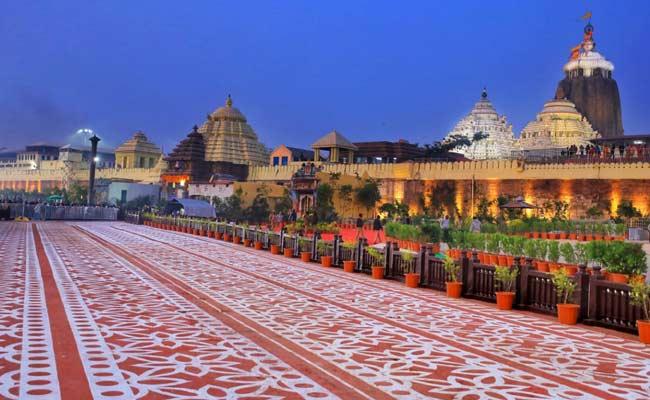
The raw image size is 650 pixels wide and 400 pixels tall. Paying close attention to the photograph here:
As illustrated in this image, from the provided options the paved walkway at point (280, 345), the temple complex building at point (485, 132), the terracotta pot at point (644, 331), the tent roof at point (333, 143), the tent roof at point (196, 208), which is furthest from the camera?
the temple complex building at point (485, 132)

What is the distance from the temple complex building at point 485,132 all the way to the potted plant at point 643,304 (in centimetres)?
4854

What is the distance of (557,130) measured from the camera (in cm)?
5047

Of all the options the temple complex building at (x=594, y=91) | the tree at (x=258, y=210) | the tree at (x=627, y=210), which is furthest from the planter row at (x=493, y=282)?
the temple complex building at (x=594, y=91)

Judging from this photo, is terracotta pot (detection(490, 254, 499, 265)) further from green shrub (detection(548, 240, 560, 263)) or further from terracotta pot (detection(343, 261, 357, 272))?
terracotta pot (detection(343, 261, 357, 272))

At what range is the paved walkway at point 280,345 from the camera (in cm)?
467

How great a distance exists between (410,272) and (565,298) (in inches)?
150

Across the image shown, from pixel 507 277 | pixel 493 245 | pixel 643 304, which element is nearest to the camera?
pixel 643 304

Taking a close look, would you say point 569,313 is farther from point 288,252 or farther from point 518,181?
point 518,181

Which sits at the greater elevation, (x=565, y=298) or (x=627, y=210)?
(x=627, y=210)

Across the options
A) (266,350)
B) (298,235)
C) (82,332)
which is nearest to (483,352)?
(266,350)

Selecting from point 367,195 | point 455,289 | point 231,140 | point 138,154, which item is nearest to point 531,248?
point 455,289

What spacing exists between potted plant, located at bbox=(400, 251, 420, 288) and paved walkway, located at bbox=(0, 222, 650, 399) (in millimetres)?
539

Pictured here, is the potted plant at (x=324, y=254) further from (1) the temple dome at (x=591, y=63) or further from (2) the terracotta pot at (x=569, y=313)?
(1) the temple dome at (x=591, y=63)

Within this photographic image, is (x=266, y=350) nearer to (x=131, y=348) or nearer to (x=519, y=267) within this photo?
(x=131, y=348)
